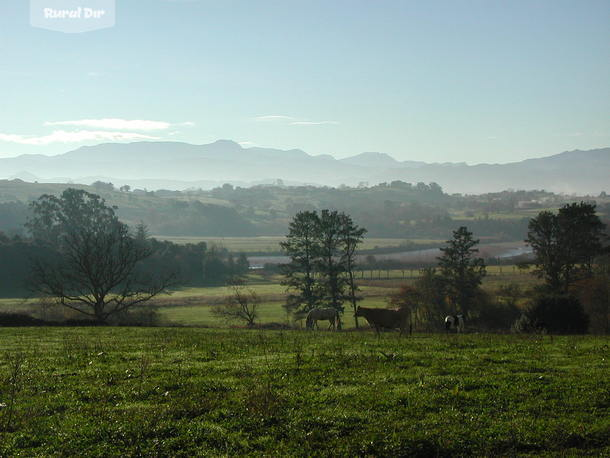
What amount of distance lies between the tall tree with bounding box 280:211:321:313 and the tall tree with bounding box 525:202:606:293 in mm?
27614

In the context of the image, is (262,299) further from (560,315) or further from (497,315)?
(560,315)

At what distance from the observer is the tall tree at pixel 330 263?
76375 mm

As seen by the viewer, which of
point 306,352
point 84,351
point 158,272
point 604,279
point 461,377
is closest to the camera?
point 461,377

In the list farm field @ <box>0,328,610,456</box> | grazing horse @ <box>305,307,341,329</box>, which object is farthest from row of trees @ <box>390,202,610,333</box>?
farm field @ <box>0,328,610,456</box>

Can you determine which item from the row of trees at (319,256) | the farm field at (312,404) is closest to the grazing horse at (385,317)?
the farm field at (312,404)

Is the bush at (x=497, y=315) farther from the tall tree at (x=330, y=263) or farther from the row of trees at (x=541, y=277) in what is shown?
the tall tree at (x=330, y=263)

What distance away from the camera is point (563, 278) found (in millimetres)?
74188

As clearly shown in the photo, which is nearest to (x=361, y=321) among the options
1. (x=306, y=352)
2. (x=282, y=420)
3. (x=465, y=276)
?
(x=465, y=276)

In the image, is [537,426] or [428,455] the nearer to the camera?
[428,455]

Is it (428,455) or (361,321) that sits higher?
(428,455)

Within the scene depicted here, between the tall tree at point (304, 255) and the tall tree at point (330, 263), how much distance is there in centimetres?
82

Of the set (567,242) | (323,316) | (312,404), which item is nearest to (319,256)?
(567,242)

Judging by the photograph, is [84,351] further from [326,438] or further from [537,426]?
[537,426]

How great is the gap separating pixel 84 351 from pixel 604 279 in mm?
60988
